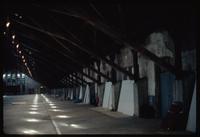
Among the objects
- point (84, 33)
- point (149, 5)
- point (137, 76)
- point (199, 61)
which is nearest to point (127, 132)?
point (199, 61)

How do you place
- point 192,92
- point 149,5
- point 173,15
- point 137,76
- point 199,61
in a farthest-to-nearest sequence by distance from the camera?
1. point 137,76
2. point 149,5
3. point 173,15
4. point 192,92
5. point 199,61

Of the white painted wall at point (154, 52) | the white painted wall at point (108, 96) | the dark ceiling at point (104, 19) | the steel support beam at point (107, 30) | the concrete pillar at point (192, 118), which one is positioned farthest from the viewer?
the white painted wall at point (108, 96)

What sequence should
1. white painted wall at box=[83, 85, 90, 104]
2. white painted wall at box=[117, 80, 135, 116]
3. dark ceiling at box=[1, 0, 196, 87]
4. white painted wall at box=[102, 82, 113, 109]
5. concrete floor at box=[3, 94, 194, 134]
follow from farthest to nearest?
white painted wall at box=[83, 85, 90, 104] → white painted wall at box=[102, 82, 113, 109] → white painted wall at box=[117, 80, 135, 116] → dark ceiling at box=[1, 0, 196, 87] → concrete floor at box=[3, 94, 194, 134]

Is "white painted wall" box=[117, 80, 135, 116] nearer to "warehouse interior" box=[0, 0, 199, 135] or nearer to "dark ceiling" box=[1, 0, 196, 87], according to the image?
"warehouse interior" box=[0, 0, 199, 135]

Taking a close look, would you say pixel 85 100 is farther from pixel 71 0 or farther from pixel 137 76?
pixel 71 0

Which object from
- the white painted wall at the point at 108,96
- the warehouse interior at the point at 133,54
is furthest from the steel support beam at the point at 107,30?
the white painted wall at the point at 108,96

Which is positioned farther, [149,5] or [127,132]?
[149,5]

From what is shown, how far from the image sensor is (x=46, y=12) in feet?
55.7

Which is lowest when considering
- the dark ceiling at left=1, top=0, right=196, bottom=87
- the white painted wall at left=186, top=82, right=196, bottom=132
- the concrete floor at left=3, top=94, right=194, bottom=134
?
the concrete floor at left=3, top=94, right=194, bottom=134

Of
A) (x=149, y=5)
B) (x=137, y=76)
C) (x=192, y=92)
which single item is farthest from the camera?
(x=137, y=76)

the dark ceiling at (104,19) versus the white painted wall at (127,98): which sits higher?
the dark ceiling at (104,19)

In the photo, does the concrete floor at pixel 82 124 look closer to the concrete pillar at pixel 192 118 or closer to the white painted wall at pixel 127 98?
the white painted wall at pixel 127 98

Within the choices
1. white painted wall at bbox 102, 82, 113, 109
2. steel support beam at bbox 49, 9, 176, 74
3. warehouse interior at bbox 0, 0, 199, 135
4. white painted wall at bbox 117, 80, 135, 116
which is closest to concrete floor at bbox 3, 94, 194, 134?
warehouse interior at bbox 0, 0, 199, 135

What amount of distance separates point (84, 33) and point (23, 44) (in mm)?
12652
